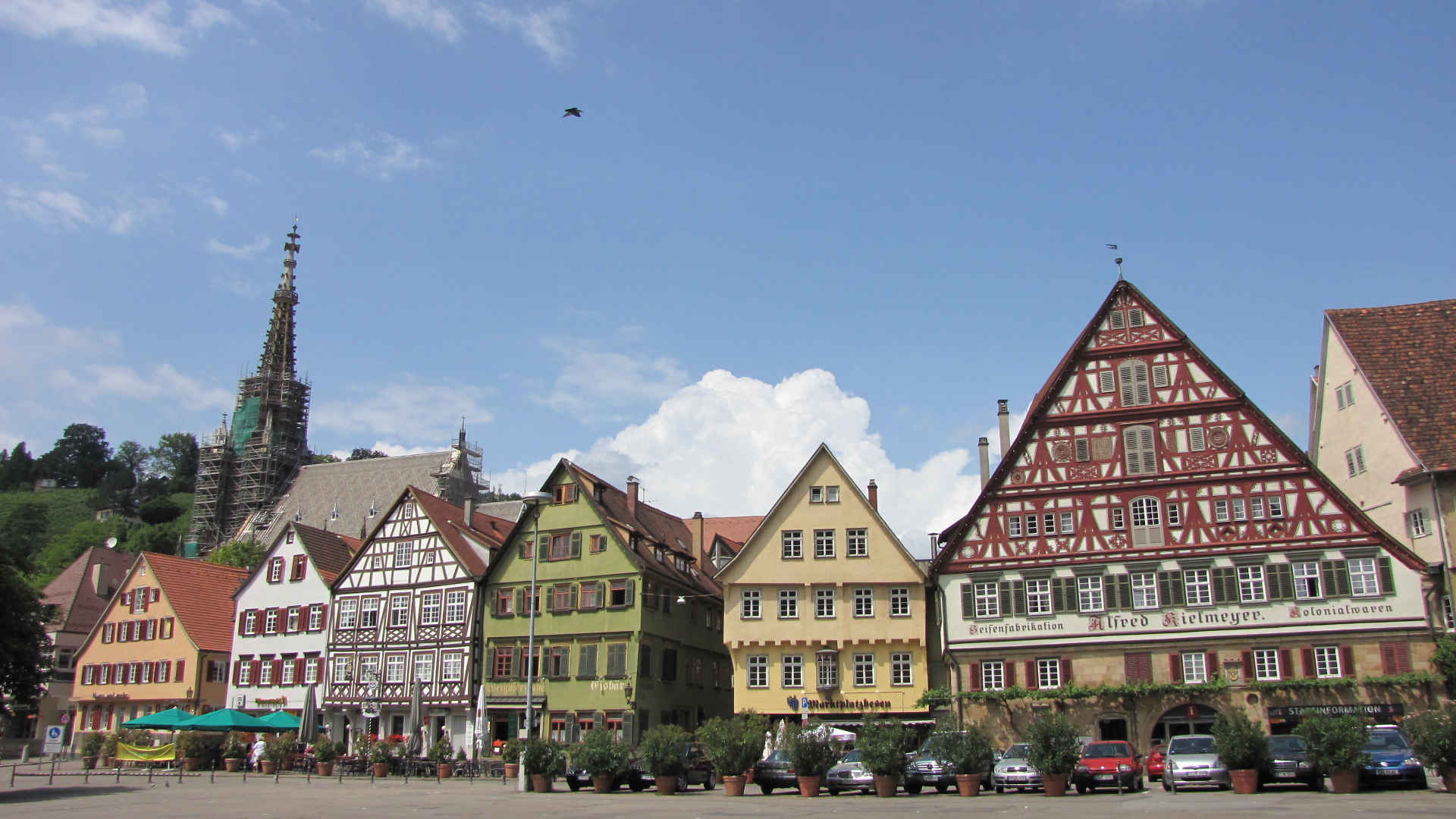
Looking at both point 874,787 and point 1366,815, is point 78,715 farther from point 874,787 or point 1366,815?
point 1366,815

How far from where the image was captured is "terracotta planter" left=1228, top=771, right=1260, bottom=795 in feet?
85.8

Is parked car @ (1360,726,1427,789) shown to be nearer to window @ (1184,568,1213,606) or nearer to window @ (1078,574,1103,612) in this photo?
window @ (1184,568,1213,606)

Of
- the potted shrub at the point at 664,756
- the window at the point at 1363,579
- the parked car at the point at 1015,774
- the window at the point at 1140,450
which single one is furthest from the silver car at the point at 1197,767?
the window at the point at 1140,450

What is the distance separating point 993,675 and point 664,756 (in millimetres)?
16973

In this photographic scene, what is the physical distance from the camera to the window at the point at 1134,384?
Result: 146 feet

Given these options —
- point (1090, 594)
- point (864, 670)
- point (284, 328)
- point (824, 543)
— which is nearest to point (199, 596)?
point (824, 543)

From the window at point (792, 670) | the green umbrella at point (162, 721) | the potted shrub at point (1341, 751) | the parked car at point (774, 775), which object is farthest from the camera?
the window at point (792, 670)

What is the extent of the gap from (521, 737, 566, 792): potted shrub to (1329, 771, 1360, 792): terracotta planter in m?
19.7

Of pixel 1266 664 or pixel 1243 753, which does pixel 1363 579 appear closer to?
pixel 1266 664

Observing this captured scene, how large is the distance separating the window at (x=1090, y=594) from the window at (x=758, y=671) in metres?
13.0

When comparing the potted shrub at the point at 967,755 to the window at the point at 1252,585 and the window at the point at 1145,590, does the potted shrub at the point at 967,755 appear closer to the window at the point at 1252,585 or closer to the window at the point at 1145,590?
the window at the point at 1145,590

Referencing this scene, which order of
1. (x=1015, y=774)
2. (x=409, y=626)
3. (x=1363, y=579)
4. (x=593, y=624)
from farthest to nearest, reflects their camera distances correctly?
(x=409, y=626), (x=593, y=624), (x=1363, y=579), (x=1015, y=774)

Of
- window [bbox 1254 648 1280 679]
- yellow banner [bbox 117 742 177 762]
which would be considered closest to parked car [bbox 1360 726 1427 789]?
window [bbox 1254 648 1280 679]

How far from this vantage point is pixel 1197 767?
91.4 ft
